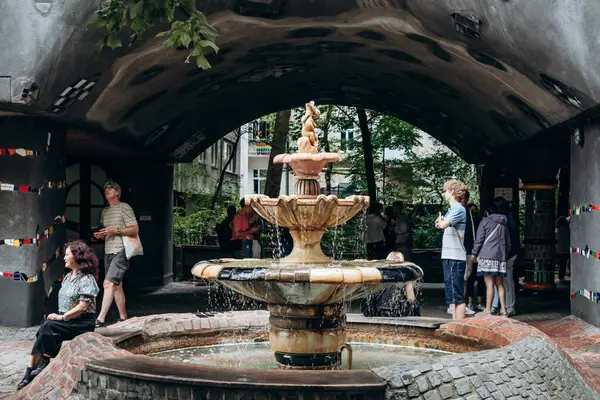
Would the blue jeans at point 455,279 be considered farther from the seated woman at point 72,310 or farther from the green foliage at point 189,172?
the green foliage at point 189,172

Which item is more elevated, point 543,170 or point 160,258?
point 543,170

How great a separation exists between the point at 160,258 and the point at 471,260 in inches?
322

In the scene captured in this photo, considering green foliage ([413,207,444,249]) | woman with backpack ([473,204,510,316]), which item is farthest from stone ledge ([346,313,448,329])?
green foliage ([413,207,444,249])

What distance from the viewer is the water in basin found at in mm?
8344

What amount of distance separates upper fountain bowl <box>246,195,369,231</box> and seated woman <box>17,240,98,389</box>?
1579 millimetres

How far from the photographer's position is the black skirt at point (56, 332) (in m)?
7.82

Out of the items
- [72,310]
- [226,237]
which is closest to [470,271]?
[226,237]

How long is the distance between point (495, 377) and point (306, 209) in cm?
213

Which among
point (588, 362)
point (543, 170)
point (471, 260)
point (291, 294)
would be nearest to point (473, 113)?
point (543, 170)

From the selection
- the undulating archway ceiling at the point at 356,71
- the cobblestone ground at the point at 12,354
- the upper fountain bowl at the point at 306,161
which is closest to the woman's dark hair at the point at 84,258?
the cobblestone ground at the point at 12,354

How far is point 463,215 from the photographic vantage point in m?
10.9

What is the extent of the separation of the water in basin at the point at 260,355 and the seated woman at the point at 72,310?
87 cm

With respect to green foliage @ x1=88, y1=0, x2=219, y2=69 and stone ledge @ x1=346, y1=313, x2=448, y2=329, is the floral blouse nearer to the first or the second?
green foliage @ x1=88, y1=0, x2=219, y2=69

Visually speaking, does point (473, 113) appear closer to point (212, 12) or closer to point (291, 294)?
point (212, 12)
